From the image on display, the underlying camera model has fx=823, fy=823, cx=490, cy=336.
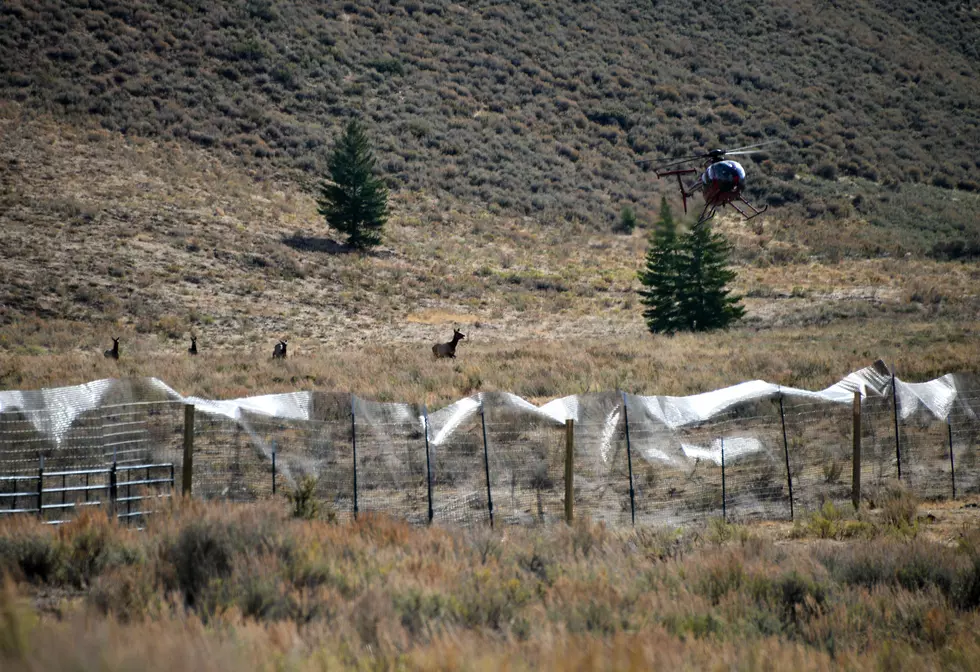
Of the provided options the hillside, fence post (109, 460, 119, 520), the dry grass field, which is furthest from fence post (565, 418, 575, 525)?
the hillside

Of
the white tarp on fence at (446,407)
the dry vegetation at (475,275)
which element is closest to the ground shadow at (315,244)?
the dry vegetation at (475,275)

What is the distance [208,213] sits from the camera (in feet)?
145

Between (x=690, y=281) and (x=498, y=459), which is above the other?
(x=690, y=281)

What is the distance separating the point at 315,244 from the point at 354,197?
12.1ft

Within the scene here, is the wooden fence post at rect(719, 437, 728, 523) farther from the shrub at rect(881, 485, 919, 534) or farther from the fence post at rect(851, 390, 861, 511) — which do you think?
the shrub at rect(881, 485, 919, 534)

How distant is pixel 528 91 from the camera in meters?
72.7

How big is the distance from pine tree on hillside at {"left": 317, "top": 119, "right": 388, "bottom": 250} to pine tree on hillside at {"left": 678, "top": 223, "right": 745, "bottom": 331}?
19.5 metres

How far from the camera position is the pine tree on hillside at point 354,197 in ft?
154

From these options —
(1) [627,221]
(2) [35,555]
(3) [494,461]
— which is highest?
(1) [627,221]

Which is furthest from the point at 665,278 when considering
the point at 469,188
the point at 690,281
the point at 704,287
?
the point at 469,188

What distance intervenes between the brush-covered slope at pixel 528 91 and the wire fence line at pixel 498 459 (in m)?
44.4

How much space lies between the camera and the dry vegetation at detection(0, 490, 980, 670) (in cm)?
459

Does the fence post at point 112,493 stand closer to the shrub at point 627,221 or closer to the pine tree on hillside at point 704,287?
the pine tree on hillside at point 704,287

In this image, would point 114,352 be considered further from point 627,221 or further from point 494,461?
point 627,221
